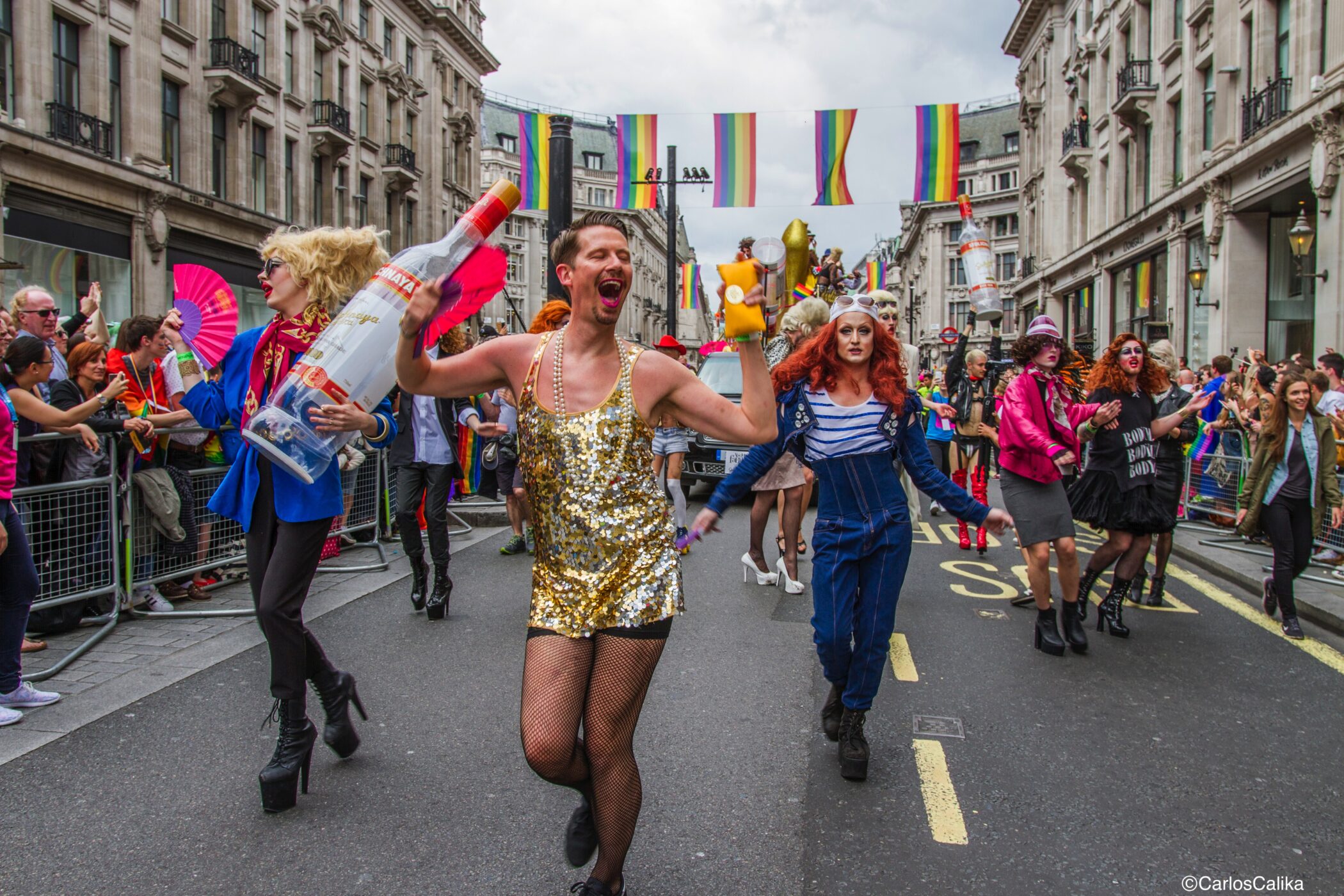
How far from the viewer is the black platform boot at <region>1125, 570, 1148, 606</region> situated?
22.9ft

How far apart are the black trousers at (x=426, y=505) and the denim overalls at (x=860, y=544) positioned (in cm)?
298

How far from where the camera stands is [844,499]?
3916 mm

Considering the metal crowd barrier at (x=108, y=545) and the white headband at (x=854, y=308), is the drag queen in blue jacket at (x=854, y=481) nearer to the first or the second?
the white headband at (x=854, y=308)

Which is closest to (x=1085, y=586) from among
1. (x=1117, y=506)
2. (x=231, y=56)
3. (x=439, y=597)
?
(x=1117, y=506)

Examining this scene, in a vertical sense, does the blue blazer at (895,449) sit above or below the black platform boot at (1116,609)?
above

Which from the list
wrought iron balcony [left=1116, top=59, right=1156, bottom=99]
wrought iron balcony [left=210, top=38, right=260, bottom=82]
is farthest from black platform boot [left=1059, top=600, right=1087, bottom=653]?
wrought iron balcony [left=1116, top=59, right=1156, bottom=99]

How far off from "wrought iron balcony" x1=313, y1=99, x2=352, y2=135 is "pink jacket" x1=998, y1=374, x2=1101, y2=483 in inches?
1123

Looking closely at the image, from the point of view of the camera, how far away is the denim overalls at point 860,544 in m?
3.83

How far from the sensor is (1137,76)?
28219mm

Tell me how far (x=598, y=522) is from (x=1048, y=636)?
3895 millimetres

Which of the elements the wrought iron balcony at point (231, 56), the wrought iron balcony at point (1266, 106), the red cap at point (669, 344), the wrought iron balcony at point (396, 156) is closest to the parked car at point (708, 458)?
the red cap at point (669, 344)

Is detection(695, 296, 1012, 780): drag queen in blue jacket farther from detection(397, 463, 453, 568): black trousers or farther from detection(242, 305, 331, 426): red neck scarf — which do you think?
detection(397, 463, 453, 568): black trousers

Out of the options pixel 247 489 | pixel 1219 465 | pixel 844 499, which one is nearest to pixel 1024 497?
pixel 844 499

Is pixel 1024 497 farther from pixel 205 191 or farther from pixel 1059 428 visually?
pixel 205 191
